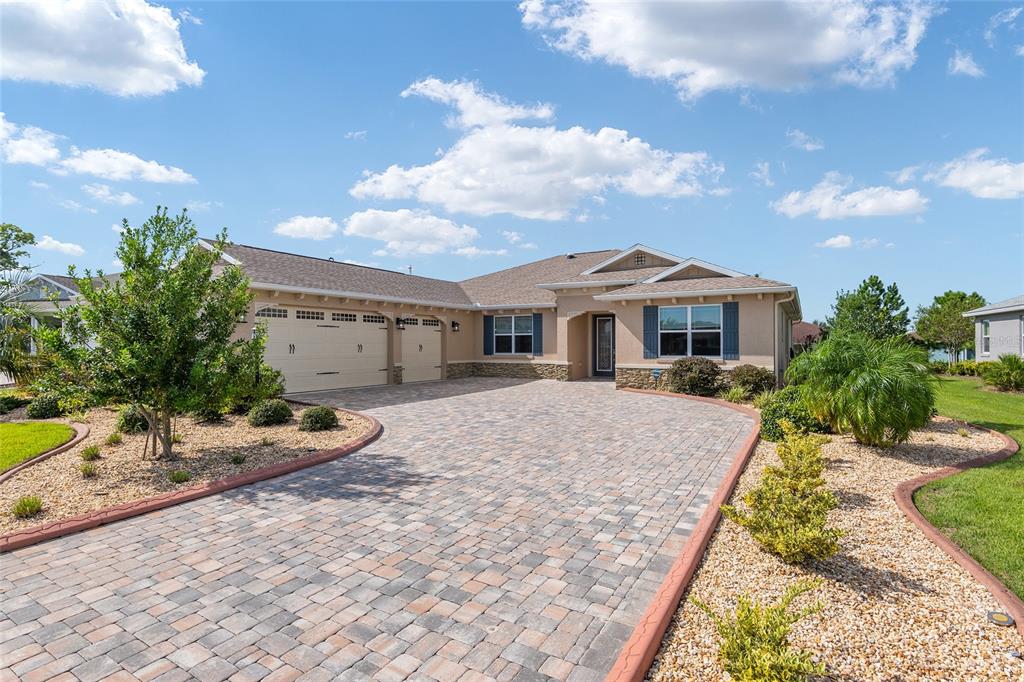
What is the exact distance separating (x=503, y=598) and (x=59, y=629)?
9.80 feet

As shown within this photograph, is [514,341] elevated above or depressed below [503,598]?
above

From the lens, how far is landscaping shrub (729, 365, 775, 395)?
1434cm

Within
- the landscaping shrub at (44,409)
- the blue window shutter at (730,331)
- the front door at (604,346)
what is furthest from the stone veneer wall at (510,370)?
the landscaping shrub at (44,409)

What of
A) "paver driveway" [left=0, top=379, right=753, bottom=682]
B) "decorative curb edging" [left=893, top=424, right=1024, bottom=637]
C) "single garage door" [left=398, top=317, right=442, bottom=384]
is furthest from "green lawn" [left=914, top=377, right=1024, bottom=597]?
"single garage door" [left=398, top=317, right=442, bottom=384]

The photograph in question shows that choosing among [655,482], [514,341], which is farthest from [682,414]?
[514,341]

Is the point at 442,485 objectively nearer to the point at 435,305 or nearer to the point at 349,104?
the point at 349,104

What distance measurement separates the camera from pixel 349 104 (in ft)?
41.7

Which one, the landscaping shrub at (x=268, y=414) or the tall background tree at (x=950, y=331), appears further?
the tall background tree at (x=950, y=331)

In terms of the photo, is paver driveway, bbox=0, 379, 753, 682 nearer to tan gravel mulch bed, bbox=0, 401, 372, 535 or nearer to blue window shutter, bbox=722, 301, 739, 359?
tan gravel mulch bed, bbox=0, 401, 372, 535

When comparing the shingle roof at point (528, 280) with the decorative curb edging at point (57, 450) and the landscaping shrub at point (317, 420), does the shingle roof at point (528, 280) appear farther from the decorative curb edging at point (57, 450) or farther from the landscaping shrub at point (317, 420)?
the decorative curb edging at point (57, 450)

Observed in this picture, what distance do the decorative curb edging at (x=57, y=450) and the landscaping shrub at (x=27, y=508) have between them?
1901mm

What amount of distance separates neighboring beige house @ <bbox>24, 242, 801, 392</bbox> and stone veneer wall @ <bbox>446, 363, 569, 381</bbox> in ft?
0.16

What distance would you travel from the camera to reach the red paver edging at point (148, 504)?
4703mm

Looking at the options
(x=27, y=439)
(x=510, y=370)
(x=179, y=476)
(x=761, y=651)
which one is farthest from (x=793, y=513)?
(x=510, y=370)
